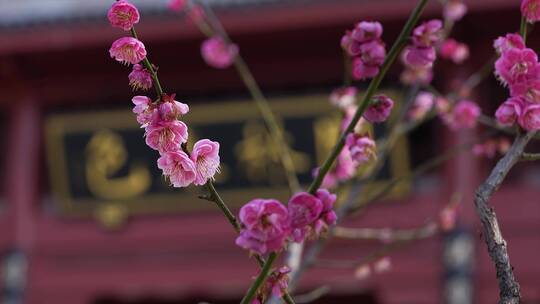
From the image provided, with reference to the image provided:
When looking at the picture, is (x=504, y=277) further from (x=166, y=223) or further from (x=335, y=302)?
(x=335, y=302)

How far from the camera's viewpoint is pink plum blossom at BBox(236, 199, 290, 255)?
1.36 meters

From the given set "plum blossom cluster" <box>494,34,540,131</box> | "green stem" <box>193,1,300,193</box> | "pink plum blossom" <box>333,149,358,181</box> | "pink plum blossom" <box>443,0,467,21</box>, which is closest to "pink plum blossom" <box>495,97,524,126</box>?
"plum blossom cluster" <box>494,34,540,131</box>

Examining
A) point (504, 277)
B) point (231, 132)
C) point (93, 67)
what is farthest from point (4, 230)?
point (504, 277)

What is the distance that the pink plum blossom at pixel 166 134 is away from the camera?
1.41 metres

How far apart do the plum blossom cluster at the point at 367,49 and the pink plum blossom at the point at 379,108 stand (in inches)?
3.3

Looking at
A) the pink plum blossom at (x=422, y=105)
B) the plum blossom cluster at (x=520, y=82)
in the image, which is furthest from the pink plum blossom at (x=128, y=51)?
the pink plum blossom at (x=422, y=105)

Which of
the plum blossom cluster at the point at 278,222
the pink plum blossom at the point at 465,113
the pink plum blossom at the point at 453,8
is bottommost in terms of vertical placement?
the plum blossom cluster at the point at 278,222

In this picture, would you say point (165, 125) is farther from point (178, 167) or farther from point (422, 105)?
point (422, 105)

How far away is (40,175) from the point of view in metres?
6.60

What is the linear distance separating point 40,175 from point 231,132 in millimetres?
1397

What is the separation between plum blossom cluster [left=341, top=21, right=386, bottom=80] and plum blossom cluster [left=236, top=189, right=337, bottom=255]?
34cm

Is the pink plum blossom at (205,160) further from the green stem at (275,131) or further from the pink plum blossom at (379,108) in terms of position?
the green stem at (275,131)

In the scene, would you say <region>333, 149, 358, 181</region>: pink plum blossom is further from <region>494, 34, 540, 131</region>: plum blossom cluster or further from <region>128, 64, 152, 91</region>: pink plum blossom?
<region>128, 64, 152, 91</region>: pink plum blossom

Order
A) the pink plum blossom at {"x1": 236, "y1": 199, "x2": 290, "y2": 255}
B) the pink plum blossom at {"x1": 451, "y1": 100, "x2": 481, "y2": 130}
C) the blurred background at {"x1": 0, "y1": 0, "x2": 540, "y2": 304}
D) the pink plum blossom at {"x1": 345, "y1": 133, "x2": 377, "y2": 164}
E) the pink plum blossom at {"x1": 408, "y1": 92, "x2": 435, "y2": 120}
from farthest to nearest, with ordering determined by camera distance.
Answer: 1. the blurred background at {"x1": 0, "y1": 0, "x2": 540, "y2": 304}
2. the pink plum blossom at {"x1": 408, "y1": 92, "x2": 435, "y2": 120}
3. the pink plum blossom at {"x1": 451, "y1": 100, "x2": 481, "y2": 130}
4. the pink plum blossom at {"x1": 345, "y1": 133, "x2": 377, "y2": 164}
5. the pink plum blossom at {"x1": 236, "y1": 199, "x2": 290, "y2": 255}
